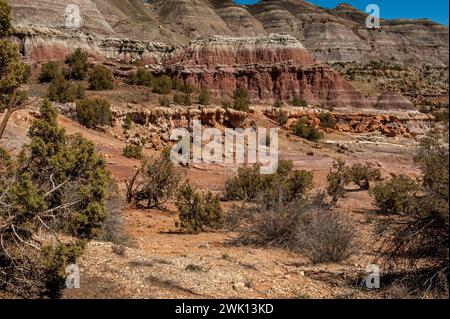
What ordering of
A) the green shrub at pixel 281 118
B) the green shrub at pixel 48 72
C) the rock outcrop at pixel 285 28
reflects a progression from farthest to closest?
the rock outcrop at pixel 285 28
the green shrub at pixel 281 118
the green shrub at pixel 48 72

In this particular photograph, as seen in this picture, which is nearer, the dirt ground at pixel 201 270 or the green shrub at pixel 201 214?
the dirt ground at pixel 201 270

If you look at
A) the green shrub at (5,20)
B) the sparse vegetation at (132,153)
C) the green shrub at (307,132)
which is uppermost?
the green shrub at (5,20)

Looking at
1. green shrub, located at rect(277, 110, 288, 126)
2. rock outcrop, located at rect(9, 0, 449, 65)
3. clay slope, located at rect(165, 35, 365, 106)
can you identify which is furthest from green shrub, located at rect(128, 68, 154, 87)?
rock outcrop, located at rect(9, 0, 449, 65)

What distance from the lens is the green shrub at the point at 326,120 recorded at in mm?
43812

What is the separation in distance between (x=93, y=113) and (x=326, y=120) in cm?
2492

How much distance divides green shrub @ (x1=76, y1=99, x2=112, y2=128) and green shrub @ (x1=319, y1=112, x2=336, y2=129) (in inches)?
914

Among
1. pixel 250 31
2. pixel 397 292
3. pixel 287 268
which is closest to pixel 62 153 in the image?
pixel 287 268

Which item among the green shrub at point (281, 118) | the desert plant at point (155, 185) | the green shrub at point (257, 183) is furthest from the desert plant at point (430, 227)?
the green shrub at point (281, 118)

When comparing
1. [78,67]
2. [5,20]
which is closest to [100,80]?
[78,67]

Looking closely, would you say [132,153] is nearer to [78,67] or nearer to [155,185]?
[155,185]

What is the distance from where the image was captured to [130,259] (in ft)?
24.7

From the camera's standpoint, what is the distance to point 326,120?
44125 millimetres

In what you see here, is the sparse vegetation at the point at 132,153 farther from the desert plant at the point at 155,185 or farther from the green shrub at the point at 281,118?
the green shrub at the point at 281,118

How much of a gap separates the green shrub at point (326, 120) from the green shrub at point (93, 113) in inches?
914
